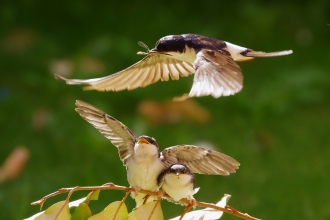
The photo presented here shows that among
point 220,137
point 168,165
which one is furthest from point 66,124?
point 168,165

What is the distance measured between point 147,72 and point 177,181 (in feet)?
1.04

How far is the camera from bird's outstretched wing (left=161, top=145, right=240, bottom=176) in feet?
3.26

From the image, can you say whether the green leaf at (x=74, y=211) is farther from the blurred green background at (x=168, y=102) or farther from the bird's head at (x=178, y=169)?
the blurred green background at (x=168, y=102)

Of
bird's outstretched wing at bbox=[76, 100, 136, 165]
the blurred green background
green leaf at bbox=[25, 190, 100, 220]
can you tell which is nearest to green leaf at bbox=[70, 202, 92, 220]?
green leaf at bbox=[25, 190, 100, 220]

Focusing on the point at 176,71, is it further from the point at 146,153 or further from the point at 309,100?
the point at 309,100

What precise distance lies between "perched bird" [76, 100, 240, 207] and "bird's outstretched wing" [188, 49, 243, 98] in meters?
0.11

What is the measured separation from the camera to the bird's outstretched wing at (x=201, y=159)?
993 mm

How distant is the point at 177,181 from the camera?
95 centimetres

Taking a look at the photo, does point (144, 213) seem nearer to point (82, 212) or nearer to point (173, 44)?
point (82, 212)

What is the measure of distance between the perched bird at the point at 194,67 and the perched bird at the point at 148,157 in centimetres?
6

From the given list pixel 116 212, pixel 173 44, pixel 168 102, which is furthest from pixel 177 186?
pixel 168 102

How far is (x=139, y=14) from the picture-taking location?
12.8ft

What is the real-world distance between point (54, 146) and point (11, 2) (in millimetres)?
1453

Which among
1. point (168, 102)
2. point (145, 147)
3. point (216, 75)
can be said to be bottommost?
point (168, 102)
